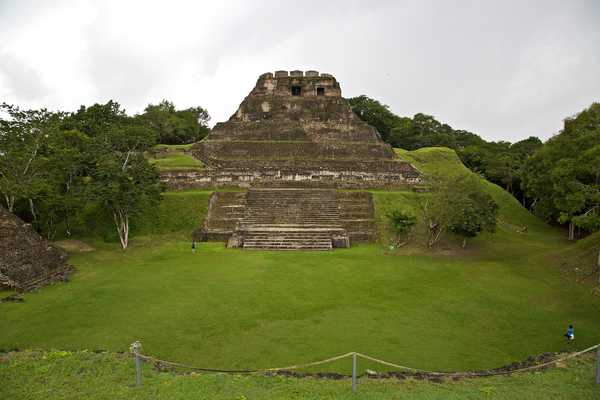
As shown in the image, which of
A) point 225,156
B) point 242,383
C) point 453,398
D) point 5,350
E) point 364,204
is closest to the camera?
point 453,398

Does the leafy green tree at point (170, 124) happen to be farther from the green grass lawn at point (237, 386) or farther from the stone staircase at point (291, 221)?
the green grass lawn at point (237, 386)

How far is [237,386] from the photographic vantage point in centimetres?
571

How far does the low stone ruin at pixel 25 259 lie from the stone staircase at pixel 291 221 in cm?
677

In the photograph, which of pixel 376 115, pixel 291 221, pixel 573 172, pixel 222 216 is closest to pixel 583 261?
pixel 573 172

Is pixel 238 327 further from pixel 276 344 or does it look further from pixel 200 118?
pixel 200 118

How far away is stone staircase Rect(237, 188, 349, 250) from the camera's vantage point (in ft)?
54.9

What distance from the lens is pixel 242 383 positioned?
5820 millimetres

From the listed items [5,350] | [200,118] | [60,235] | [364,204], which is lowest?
[5,350]

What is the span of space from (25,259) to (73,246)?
13.6 ft

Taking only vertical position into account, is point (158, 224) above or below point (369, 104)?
below

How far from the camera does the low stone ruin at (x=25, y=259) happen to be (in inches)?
440

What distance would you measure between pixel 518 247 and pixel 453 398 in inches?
579

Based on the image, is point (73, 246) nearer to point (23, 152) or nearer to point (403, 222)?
point (23, 152)

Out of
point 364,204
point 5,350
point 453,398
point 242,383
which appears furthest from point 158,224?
point 453,398
